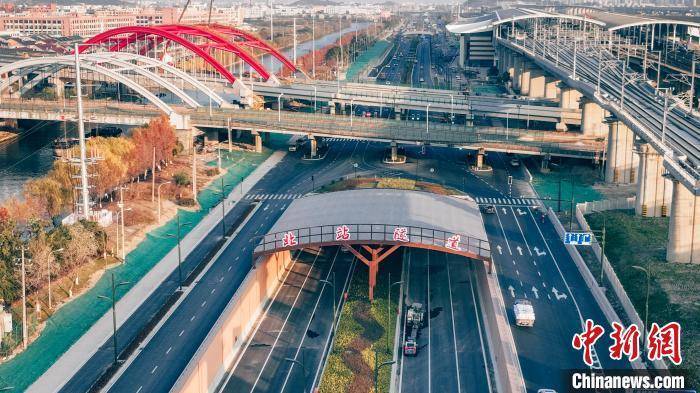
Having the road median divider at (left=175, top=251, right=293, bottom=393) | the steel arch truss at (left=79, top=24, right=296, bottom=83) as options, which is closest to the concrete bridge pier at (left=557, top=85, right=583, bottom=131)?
the steel arch truss at (left=79, top=24, right=296, bottom=83)

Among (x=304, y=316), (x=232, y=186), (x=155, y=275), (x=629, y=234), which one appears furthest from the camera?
(x=232, y=186)

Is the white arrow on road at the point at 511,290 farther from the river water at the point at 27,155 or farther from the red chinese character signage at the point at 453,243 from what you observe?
the river water at the point at 27,155

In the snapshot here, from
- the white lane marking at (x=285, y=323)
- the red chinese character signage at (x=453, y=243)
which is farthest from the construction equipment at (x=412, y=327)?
the white lane marking at (x=285, y=323)

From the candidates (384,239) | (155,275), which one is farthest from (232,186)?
(384,239)

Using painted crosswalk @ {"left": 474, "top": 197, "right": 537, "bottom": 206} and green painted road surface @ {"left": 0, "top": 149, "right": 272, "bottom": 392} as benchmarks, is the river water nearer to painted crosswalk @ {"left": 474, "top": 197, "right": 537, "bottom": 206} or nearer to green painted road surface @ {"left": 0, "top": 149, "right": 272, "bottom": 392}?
green painted road surface @ {"left": 0, "top": 149, "right": 272, "bottom": 392}

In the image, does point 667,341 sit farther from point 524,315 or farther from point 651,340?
point 524,315

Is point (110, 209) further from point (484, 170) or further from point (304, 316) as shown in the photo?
point (484, 170)
